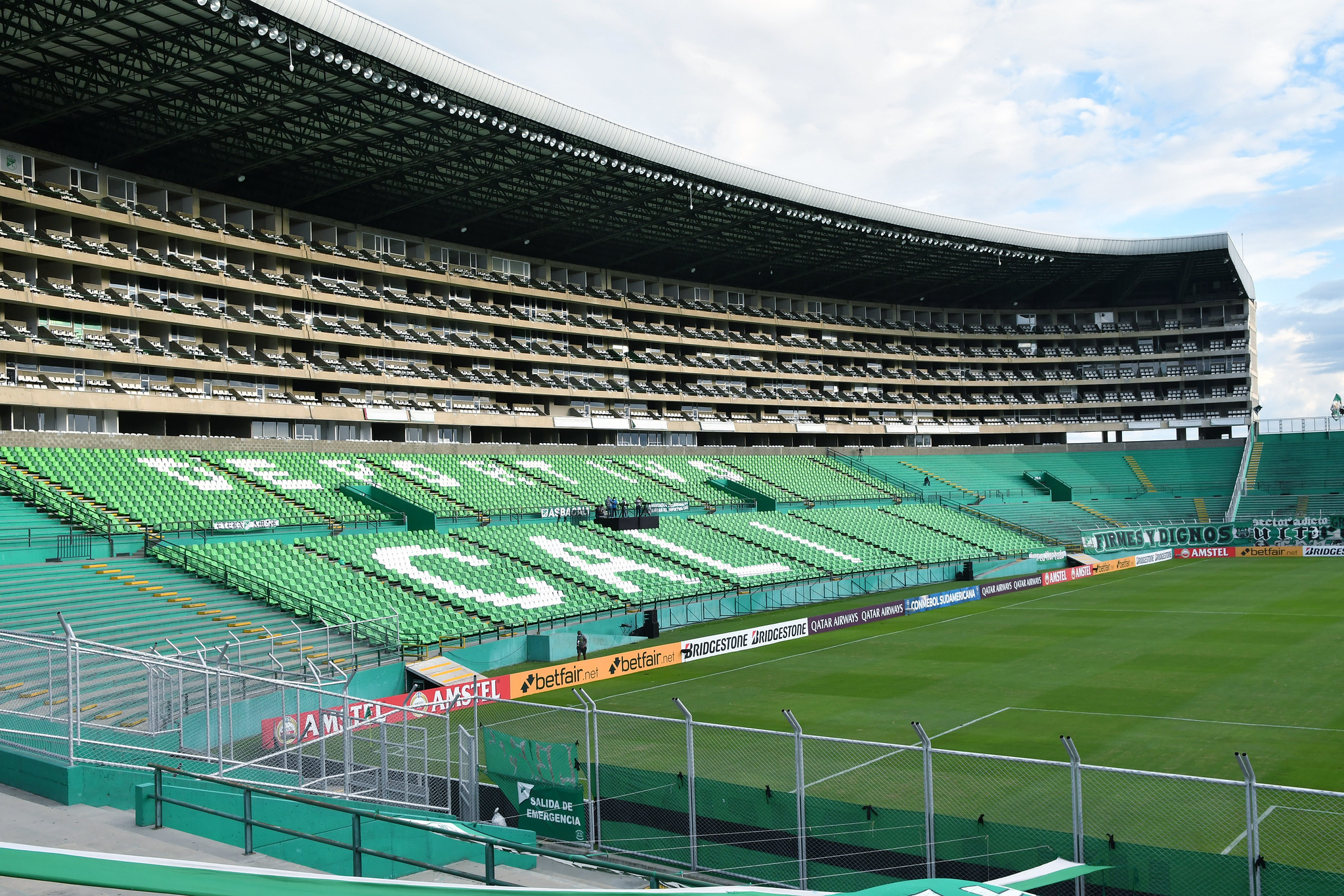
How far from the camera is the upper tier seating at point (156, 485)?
3538cm

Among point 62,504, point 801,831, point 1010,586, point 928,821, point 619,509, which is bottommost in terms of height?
point 1010,586

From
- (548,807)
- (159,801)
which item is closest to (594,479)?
(548,807)

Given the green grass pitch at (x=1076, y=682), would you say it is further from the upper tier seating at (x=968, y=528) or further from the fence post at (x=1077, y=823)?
the upper tier seating at (x=968, y=528)

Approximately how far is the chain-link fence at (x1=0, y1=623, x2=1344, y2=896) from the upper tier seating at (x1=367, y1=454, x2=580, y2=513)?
28.1m

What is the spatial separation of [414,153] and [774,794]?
40817 millimetres

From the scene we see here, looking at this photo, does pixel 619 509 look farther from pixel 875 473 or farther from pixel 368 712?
pixel 368 712

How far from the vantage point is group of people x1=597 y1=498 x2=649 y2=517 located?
164ft

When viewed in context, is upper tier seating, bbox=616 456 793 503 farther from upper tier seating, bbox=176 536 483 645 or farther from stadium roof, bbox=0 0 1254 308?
upper tier seating, bbox=176 536 483 645

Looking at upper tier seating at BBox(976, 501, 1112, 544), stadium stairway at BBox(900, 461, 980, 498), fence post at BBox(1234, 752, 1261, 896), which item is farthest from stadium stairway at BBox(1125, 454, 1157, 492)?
fence post at BBox(1234, 752, 1261, 896)

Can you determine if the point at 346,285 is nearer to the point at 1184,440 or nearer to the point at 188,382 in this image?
the point at 188,382

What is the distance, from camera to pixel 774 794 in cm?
1393

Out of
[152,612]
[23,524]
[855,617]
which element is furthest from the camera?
[855,617]

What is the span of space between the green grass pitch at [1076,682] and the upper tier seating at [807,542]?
599cm

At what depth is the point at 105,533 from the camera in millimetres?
31766
